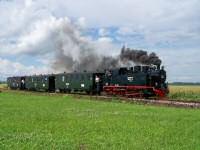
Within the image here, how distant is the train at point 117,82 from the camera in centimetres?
4338

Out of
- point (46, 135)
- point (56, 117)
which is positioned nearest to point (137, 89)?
point (56, 117)

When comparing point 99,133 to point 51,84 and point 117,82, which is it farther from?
point 51,84

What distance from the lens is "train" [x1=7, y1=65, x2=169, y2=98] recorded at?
43375 mm

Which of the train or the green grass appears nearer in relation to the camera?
the green grass

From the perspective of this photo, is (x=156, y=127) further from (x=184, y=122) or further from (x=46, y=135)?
(x=46, y=135)

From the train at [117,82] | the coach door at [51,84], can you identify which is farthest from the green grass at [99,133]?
the coach door at [51,84]

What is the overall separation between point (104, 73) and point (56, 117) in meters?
28.7

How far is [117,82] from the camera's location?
1857 inches

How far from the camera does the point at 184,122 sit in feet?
69.1

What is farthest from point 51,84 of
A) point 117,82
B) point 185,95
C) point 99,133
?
point 99,133

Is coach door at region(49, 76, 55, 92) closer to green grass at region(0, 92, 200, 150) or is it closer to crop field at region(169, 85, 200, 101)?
crop field at region(169, 85, 200, 101)

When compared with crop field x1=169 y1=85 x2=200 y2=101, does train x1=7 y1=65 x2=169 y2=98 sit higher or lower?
higher

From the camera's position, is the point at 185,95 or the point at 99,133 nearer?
the point at 99,133

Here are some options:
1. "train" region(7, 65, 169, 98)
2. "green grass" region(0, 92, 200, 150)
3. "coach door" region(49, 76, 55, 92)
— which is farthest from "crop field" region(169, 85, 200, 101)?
"green grass" region(0, 92, 200, 150)
